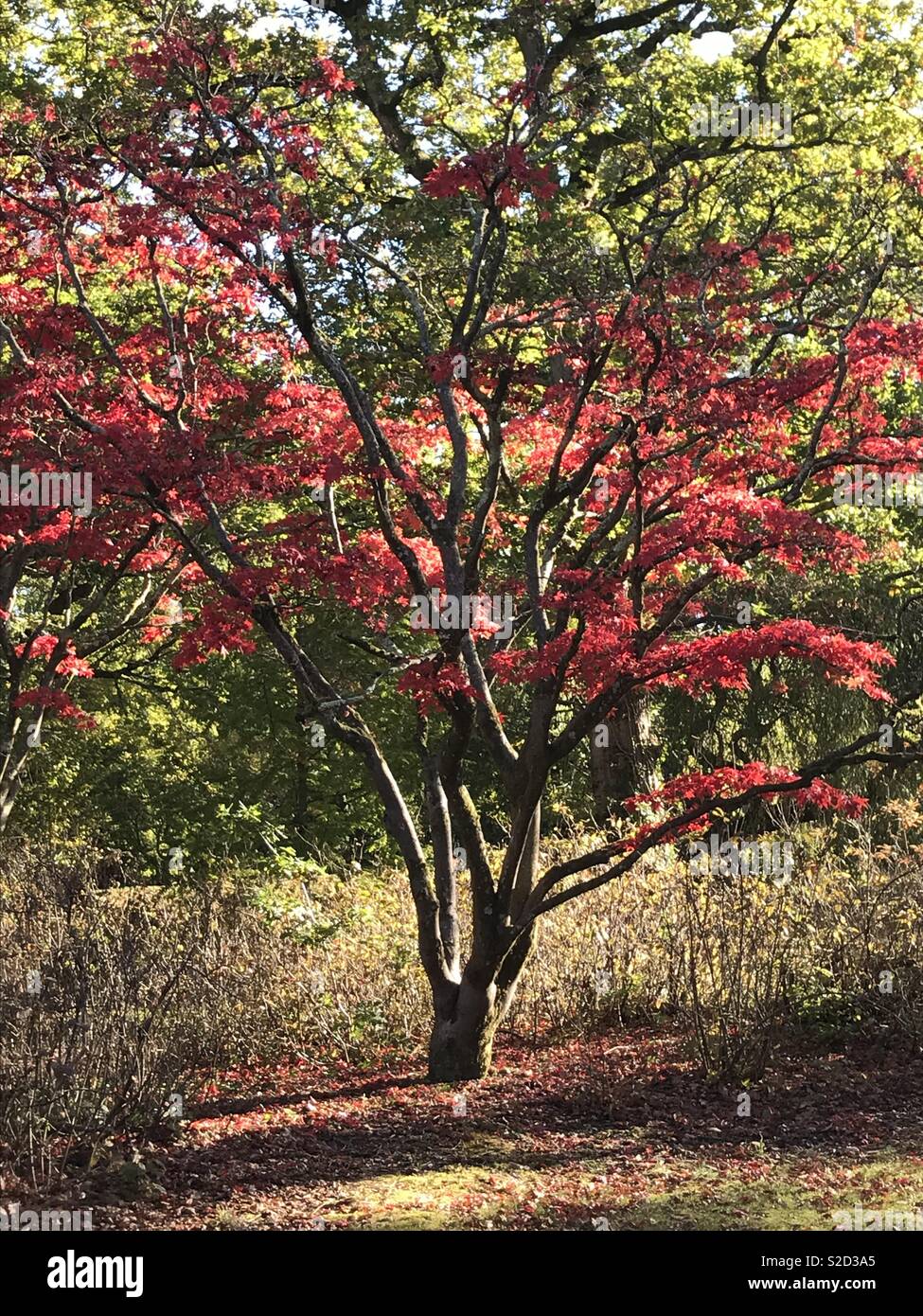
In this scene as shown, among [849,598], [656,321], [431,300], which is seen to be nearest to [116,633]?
[431,300]

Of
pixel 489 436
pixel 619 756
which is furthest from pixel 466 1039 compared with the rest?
pixel 619 756

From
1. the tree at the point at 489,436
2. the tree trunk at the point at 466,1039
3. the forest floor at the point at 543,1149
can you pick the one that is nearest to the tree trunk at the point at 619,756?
the tree at the point at 489,436

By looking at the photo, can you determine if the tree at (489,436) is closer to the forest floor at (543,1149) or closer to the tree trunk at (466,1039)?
the tree trunk at (466,1039)

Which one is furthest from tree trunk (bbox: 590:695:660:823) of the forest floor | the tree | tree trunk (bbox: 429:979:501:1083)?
tree trunk (bbox: 429:979:501:1083)

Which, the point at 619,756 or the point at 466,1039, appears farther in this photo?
the point at 619,756

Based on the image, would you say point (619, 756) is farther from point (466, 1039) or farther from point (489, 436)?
point (466, 1039)

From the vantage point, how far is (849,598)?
50.1 feet

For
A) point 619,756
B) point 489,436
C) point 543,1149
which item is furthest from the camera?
point 619,756

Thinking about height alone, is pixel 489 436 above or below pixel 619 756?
above

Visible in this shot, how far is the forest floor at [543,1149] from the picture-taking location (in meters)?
5.68

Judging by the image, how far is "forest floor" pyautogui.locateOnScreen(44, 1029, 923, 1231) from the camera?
18.6ft

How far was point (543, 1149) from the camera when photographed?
6539mm

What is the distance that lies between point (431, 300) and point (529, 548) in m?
2.47

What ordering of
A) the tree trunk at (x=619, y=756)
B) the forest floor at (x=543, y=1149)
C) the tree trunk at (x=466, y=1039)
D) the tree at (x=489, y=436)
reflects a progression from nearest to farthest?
the forest floor at (x=543, y=1149), the tree at (x=489, y=436), the tree trunk at (x=466, y=1039), the tree trunk at (x=619, y=756)
